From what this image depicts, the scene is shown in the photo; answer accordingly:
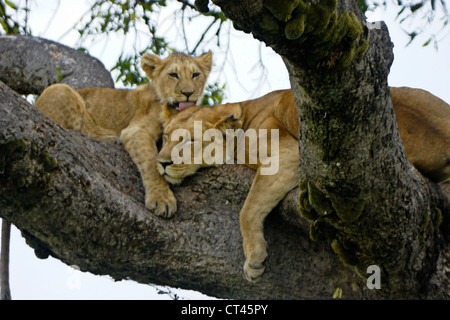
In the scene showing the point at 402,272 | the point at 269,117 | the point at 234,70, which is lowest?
the point at 402,272

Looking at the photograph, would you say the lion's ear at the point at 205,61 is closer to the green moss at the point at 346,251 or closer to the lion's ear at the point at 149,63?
the lion's ear at the point at 149,63

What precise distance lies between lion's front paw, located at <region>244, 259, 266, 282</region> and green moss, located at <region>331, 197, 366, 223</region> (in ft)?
2.80

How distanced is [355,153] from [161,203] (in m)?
1.36

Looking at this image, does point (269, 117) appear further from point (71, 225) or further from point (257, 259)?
point (71, 225)

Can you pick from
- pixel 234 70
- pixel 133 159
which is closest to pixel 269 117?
pixel 133 159

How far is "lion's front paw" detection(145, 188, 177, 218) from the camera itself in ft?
10.6

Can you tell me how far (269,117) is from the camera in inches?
148

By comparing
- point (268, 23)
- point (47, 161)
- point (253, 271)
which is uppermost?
point (268, 23)

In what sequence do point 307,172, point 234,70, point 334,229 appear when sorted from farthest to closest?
point 234,70
point 334,229
point 307,172

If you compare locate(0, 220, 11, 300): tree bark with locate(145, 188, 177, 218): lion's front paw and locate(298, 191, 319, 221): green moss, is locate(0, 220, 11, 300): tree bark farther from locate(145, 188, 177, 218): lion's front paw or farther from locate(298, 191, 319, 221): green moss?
locate(298, 191, 319, 221): green moss

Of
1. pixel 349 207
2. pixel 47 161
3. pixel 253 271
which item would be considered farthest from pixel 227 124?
pixel 349 207

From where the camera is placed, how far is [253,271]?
3.14 metres

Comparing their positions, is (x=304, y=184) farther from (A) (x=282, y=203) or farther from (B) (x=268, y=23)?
(B) (x=268, y=23)

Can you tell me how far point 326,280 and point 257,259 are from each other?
396 millimetres
